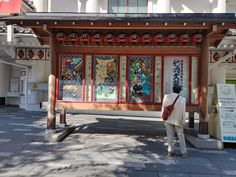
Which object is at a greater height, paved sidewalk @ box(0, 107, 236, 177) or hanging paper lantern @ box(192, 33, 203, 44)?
hanging paper lantern @ box(192, 33, 203, 44)

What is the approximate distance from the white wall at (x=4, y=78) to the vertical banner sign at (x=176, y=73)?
12.8 metres

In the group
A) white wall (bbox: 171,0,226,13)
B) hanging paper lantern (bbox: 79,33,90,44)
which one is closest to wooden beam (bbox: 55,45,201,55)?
hanging paper lantern (bbox: 79,33,90,44)

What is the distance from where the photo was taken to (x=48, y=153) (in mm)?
6949

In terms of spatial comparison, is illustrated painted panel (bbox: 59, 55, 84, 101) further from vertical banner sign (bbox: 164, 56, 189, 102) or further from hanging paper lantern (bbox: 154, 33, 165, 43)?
vertical banner sign (bbox: 164, 56, 189, 102)

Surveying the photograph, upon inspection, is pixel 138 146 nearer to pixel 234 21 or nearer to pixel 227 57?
pixel 234 21

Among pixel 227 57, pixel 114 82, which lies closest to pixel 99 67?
pixel 114 82

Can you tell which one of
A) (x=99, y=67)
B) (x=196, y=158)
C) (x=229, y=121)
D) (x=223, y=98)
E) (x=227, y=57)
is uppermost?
(x=227, y=57)

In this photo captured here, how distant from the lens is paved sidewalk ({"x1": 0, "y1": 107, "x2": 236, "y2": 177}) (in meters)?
5.66

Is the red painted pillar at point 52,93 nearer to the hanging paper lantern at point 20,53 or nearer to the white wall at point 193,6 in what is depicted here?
the hanging paper lantern at point 20,53

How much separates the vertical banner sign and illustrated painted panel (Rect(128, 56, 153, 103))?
55cm

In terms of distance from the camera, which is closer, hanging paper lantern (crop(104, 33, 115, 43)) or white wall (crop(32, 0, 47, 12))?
hanging paper lantern (crop(104, 33, 115, 43))

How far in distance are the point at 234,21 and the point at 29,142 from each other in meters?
7.18

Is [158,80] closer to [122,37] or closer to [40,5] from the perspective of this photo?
[122,37]

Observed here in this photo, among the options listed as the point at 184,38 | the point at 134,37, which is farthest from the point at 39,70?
the point at 184,38
